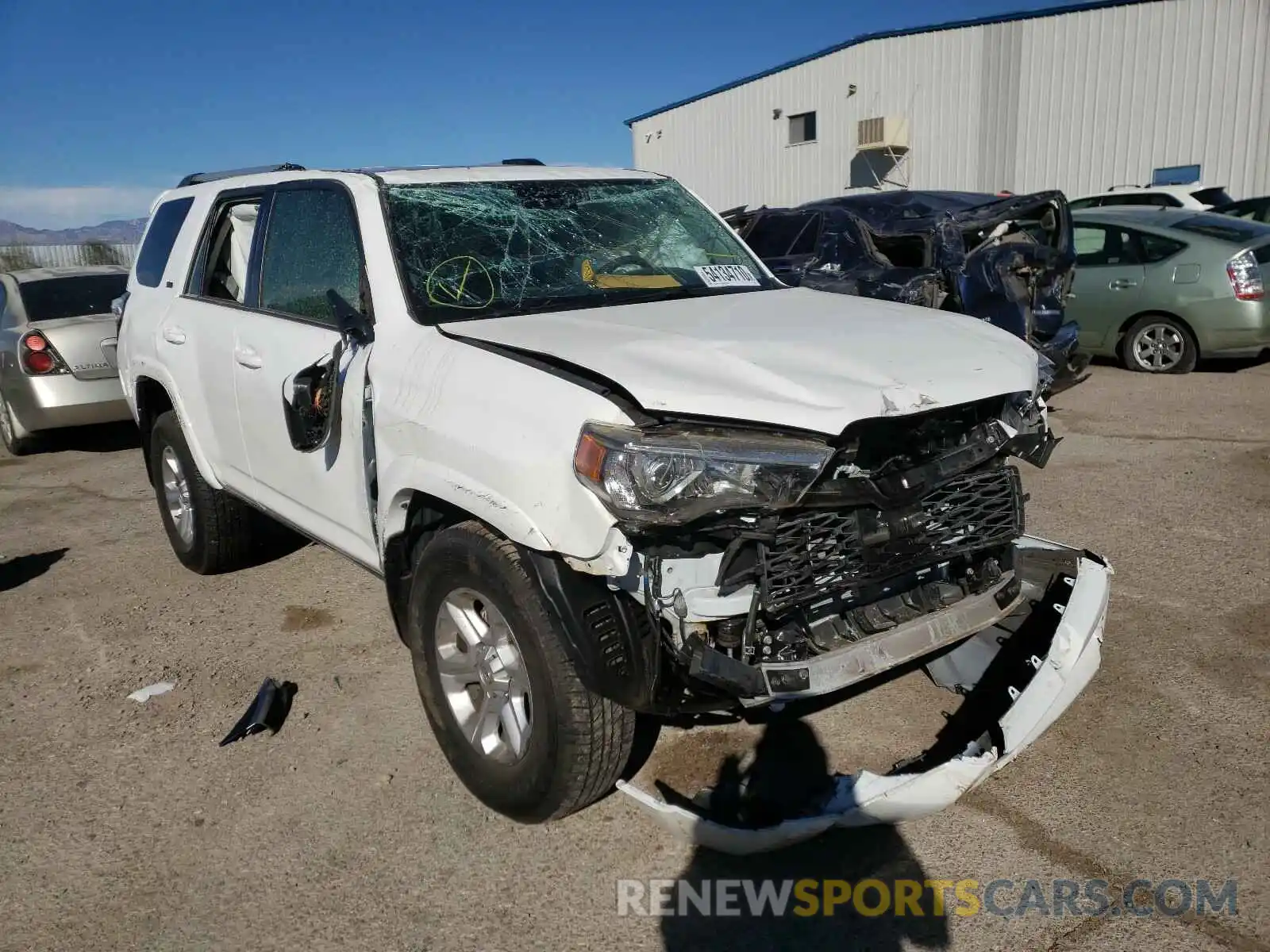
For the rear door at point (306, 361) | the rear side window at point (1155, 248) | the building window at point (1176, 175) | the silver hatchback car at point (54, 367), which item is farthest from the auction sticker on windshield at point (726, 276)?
the building window at point (1176, 175)

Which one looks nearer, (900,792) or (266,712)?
(900,792)

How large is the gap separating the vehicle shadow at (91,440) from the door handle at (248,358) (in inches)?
209

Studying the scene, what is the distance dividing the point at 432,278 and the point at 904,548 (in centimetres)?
182

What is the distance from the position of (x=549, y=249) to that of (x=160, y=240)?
2623 millimetres

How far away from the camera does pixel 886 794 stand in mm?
2594

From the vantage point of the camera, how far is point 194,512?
507cm

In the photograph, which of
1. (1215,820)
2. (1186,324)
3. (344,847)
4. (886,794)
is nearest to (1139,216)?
(1186,324)

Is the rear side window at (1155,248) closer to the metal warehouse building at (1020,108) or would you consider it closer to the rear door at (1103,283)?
the rear door at (1103,283)

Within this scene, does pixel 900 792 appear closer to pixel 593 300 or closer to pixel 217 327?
pixel 593 300

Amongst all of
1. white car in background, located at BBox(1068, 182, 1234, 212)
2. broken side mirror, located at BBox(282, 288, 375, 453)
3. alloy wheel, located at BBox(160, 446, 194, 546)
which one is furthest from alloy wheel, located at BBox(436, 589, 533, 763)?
white car in background, located at BBox(1068, 182, 1234, 212)

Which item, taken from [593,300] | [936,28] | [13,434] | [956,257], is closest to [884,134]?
[936,28]

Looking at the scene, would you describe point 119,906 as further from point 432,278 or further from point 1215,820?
point 1215,820

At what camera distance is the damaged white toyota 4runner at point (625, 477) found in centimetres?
254

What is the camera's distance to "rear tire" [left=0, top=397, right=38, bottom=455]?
818 cm
